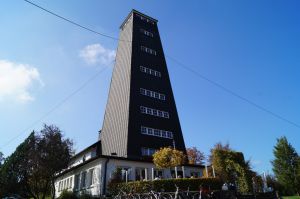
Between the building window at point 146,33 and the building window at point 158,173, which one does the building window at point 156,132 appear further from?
the building window at point 146,33

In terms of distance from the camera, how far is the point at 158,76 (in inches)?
1449

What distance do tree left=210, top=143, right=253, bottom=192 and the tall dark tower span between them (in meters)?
8.63

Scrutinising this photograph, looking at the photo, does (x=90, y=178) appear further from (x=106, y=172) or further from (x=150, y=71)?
(x=150, y=71)

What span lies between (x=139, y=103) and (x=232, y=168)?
1347cm

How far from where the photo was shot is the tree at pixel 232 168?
69.8 ft

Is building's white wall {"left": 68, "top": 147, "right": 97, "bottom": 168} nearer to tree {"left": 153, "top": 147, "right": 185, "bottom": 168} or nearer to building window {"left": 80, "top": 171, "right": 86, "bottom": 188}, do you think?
building window {"left": 80, "top": 171, "right": 86, "bottom": 188}

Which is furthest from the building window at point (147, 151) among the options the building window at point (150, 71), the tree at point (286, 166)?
the tree at point (286, 166)

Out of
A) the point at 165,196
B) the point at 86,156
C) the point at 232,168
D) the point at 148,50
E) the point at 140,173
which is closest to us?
the point at 165,196

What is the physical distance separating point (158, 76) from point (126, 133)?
1118 centimetres

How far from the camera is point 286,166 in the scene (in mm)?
47375

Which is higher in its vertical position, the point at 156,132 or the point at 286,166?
the point at 156,132

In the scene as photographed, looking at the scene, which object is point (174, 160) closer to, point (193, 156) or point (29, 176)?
point (29, 176)

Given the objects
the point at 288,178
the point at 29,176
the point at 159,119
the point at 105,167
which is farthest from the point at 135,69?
the point at 288,178

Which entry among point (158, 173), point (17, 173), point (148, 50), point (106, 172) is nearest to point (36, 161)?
point (17, 173)
